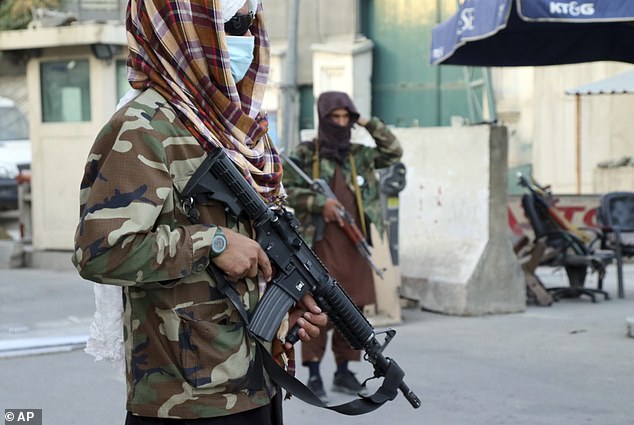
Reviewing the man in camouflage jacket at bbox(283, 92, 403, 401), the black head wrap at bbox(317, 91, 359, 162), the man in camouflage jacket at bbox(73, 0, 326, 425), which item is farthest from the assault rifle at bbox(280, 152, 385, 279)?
the man in camouflage jacket at bbox(73, 0, 326, 425)

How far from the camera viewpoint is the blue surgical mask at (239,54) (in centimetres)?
275

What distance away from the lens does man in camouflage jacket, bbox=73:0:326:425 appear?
245cm

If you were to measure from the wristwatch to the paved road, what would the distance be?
2.94 m

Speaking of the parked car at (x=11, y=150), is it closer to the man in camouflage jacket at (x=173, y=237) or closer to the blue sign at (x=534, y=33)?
the blue sign at (x=534, y=33)

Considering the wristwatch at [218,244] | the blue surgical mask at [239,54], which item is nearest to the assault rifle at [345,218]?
the blue surgical mask at [239,54]

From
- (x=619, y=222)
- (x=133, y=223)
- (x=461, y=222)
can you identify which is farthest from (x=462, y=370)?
(x=133, y=223)

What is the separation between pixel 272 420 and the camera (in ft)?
9.20

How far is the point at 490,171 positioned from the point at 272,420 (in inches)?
246

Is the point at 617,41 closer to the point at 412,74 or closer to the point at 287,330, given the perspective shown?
the point at 287,330

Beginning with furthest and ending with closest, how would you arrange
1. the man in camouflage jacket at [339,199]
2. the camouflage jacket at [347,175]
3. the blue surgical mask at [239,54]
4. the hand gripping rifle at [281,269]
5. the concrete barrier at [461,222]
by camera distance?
the concrete barrier at [461,222], the camouflage jacket at [347,175], the man in camouflage jacket at [339,199], the blue surgical mask at [239,54], the hand gripping rifle at [281,269]

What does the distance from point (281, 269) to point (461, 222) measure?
6.43 metres

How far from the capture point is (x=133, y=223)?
2.43 meters

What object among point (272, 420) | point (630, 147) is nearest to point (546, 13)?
point (272, 420)

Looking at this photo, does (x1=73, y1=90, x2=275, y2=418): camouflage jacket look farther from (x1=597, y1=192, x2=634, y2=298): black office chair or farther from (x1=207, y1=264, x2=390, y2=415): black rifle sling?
(x1=597, y1=192, x2=634, y2=298): black office chair
